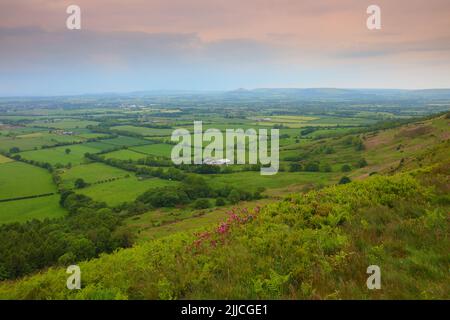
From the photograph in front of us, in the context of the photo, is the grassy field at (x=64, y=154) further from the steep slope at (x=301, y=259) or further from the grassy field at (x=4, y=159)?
the steep slope at (x=301, y=259)

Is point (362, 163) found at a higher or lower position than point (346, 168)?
higher

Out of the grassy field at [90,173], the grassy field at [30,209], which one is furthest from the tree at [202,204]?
the grassy field at [90,173]

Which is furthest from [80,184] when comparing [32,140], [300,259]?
[300,259]

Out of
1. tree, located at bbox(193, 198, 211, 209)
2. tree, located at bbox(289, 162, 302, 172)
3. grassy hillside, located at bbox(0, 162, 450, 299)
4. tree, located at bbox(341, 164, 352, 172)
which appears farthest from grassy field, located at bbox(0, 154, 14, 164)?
grassy hillside, located at bbox(0, 162, 450, 299)

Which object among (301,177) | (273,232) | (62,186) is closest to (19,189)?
(62,186)

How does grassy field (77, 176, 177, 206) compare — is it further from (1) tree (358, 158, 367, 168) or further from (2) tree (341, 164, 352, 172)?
(1) tree (358, 158, 367, 168)

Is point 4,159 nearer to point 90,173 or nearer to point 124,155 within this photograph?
point 90,173
